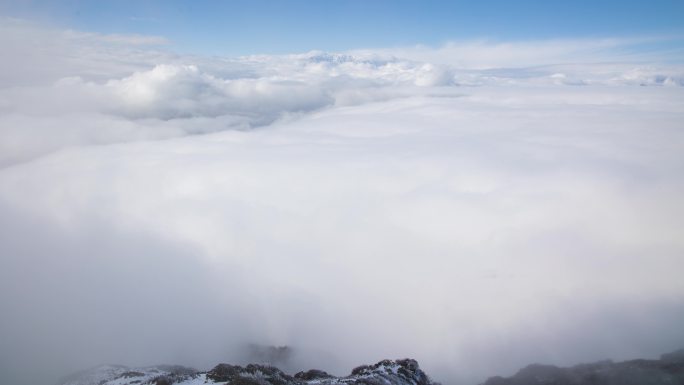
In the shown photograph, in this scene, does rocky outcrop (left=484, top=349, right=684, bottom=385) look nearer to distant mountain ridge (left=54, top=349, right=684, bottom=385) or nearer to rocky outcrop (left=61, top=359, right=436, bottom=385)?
distant mountain ridge (left=54, top=349, right=684, bottom=385)

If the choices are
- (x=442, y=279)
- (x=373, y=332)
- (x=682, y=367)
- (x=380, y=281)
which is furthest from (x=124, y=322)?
(x=682, y=367)

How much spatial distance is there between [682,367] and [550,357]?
44.2 m

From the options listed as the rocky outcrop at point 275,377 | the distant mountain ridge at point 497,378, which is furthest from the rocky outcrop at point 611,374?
the rocky outcrop at point 275,377

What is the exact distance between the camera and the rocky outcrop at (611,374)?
75.2 metres

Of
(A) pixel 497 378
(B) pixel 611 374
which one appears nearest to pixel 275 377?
(A) pixel 497 378

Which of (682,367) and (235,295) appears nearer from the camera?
(682,367)

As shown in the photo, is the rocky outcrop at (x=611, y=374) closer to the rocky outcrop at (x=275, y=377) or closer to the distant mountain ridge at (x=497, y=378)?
the distant mountain ridge at (x=497, y=378)

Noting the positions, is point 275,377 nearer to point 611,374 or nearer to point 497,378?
point 497,378

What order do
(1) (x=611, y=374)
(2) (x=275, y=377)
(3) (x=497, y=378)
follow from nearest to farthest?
(2) (x=275, y=377), (1) (x=611, y=374), (3) (x=497, y=378)

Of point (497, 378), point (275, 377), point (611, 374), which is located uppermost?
point (275, 377)

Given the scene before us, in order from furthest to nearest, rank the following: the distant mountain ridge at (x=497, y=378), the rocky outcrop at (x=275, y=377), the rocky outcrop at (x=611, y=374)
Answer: the rocky outcrop at (x=611, y=374) < the distant mountain ridge at (x=497, y=378) < the rocky outcrop at (x=275, y=377)

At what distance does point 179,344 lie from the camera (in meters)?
140

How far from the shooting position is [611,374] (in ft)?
268

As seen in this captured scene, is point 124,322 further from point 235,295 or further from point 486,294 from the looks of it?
point 486,294
